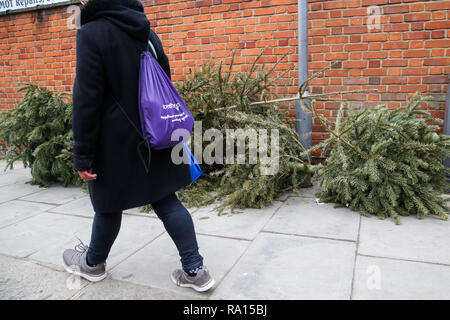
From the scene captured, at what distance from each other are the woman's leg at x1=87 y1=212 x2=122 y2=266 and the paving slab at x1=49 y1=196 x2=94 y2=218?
1.53 metres

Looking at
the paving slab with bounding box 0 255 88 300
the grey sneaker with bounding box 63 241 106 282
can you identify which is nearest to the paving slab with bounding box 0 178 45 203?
the paving slab with bounding box 0 255 88 300

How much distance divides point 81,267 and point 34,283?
1.16 feet

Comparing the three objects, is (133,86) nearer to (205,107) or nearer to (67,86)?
(205,107)

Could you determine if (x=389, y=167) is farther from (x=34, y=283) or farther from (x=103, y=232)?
(x=34, y=283)

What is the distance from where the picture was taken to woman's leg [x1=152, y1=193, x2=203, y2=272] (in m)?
2.29

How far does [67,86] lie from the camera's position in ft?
21.8

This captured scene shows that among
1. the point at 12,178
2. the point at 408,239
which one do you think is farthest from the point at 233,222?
the point at 12,178

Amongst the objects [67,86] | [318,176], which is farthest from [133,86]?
[67,86]

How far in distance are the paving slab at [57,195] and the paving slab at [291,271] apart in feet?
8.60

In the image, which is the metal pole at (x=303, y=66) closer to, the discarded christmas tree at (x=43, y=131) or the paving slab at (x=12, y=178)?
the discarded christmas tree at (x=43, y=131)

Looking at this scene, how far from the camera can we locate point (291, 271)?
2.57m

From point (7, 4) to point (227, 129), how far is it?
5.43 metres

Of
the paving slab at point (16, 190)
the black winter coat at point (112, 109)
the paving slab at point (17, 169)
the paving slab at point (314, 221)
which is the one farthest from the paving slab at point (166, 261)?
the paving slab at point (17, 169)

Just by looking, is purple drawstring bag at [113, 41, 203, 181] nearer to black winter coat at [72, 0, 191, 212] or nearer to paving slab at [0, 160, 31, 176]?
black winter coat at [72, 0, 191, 212]
